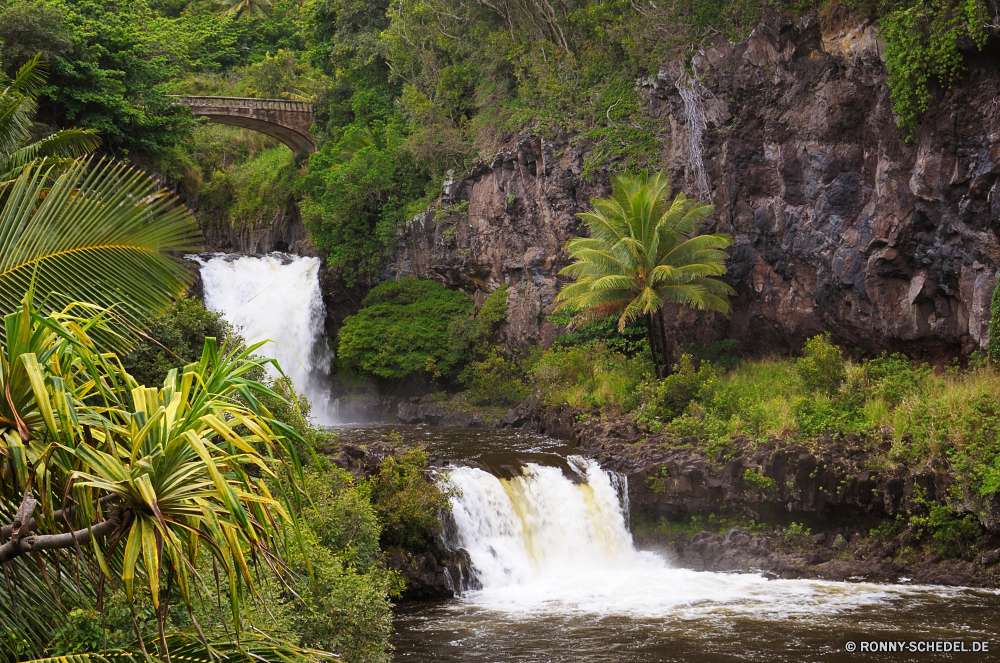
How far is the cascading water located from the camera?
29.3 meters

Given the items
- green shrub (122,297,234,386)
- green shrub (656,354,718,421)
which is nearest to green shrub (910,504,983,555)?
green shrub (656,354,718,421)

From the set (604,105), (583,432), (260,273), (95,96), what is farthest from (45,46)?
(583,432)

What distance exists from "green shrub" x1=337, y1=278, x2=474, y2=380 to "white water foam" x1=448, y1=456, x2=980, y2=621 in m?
12.2

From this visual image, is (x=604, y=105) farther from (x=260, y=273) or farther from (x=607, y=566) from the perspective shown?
(x=607, y=566)

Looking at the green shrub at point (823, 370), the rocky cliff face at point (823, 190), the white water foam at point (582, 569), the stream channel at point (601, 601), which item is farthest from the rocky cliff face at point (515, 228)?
the white water foam at point (582, 569)

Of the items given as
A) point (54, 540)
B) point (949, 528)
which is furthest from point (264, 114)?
point (54, 540)

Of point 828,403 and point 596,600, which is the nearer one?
point 596,600

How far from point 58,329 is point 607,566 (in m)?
14.9

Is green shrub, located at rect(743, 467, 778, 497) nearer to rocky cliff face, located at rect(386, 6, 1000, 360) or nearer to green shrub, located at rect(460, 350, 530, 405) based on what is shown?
rocky cliff face, located at rect(386, 6, 1000, 360)

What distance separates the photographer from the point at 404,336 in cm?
3027

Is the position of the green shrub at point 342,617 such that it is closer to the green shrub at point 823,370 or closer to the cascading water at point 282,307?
the green shrub at point 823,370

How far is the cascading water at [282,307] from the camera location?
2933cm

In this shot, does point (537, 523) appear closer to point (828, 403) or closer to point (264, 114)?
point (828, 403)

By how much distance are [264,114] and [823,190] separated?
2954 centimetres
